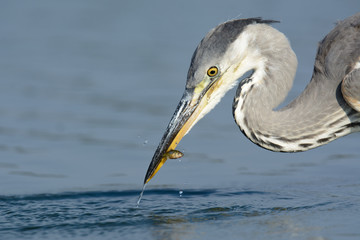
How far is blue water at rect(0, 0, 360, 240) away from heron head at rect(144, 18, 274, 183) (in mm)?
664

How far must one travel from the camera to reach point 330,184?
21.5ft

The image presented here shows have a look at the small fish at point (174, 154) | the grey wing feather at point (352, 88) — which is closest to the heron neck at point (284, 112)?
the grey wing feather at point (352, 88)

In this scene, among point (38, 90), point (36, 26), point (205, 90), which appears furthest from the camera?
point (36, 26)

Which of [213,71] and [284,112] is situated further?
[284,112]

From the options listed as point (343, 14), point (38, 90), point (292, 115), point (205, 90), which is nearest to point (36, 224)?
point (205, 90)

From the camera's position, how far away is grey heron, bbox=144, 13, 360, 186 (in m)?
5.38

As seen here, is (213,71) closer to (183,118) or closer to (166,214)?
(183,118)

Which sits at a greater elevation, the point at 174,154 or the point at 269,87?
the point at 269,87

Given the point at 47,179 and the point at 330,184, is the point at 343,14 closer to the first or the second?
the point at 330,184

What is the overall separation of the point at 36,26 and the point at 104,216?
579 cm

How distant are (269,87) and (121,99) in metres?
3.19

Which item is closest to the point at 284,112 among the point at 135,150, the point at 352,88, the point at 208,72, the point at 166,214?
the point at 352,88

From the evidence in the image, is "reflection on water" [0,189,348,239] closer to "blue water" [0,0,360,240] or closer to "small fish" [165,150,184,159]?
"blue water" [0,0,360,240]

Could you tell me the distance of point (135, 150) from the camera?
24.1ft
